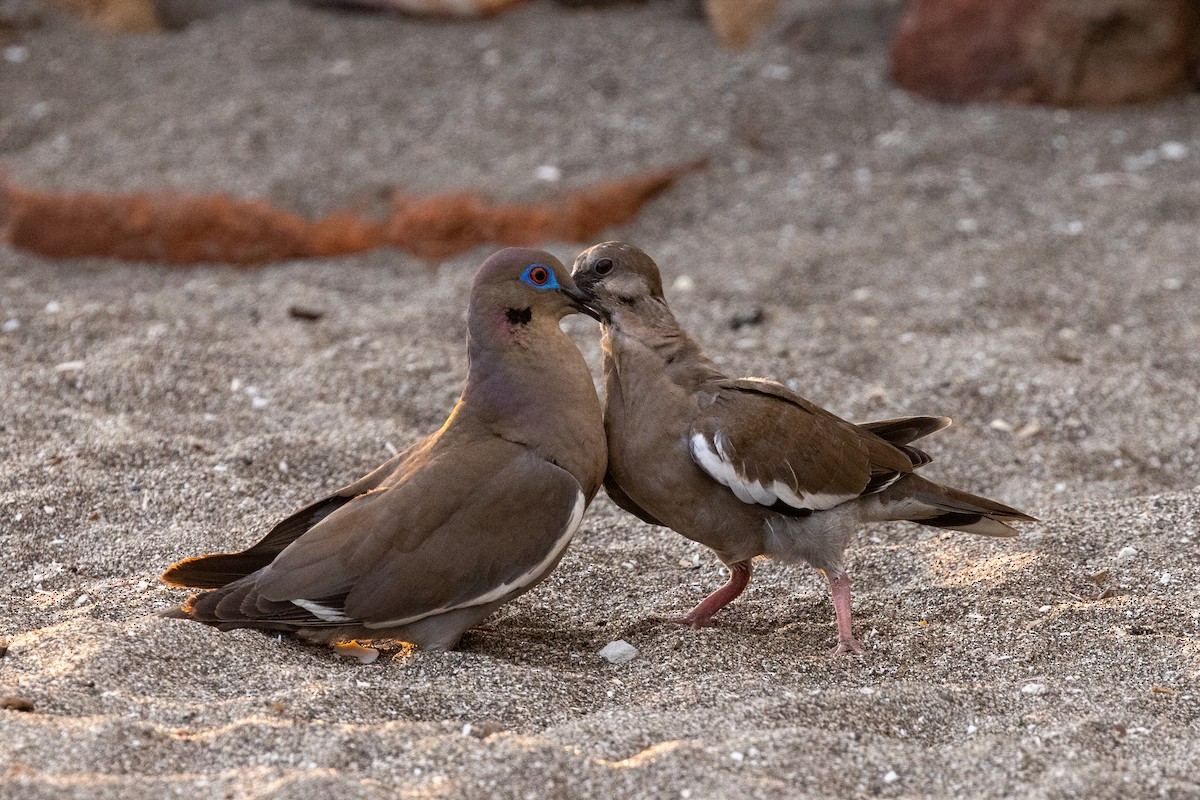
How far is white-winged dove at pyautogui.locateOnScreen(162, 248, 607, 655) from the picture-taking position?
3.57 m

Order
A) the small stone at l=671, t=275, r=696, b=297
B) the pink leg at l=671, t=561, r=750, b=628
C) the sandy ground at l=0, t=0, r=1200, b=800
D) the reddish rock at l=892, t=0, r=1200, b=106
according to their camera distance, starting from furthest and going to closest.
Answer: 1. the reddish rock at l=892, t=0, r=1200, b=106
2. the small stone at l=671, t=275, r=696, b=297
3. the pink leg at l=671, t=561, r=750, b=628
4. the sandy ground at l=0, t=0, r=1200, b=800

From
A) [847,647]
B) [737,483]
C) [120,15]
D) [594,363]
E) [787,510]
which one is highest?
[120,15]

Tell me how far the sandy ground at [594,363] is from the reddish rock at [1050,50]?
244 mm

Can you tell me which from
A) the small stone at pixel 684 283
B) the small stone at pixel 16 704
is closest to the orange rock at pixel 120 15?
the small stone at pixel 684 283

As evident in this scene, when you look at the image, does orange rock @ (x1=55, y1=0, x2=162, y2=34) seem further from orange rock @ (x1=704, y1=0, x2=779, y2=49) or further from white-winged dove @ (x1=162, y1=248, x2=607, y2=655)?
white-winged dove @ (x1=162, y1=248, x2=607, y2=655)

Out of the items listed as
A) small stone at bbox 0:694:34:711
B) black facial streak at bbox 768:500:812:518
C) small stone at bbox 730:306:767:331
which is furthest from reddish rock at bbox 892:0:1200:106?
small stone at bbox 0:694:34:711

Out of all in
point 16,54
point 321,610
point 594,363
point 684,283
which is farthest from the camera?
point 16,54

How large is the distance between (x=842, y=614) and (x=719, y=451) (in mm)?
596

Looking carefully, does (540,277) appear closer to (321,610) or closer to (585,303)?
(585,303)

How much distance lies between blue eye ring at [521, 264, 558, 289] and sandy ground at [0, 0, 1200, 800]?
102cm

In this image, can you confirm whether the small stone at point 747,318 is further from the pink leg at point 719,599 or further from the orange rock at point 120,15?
the orange rock at point 120,15

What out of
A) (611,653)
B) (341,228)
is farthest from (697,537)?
(341,228)

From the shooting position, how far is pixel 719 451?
3.72m

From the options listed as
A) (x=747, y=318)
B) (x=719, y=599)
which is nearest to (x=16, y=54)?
(x=747, y=318)
